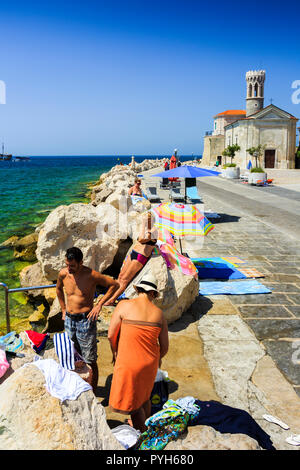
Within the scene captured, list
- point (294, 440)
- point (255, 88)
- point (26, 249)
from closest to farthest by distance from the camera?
point (294, 440) < point (26, 249) < point (255, 88)

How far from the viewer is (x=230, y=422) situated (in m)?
3.28

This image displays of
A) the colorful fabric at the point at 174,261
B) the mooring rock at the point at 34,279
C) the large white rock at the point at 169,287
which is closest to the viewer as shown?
the large white rock at the point at 169,287

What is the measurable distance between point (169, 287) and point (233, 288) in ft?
6.95

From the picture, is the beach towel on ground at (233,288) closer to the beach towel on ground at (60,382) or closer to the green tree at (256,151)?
the beach towel on ground at (60,382)

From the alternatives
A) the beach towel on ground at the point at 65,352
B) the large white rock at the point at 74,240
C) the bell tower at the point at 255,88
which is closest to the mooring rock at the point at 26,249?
the large white rock at the point at 74,240

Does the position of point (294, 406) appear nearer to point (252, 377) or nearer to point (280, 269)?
point (252, 377)

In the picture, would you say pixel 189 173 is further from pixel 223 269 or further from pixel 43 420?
pixel 43 420

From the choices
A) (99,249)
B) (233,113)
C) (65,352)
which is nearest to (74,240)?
(99,249)

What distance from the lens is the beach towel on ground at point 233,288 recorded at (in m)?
7.12

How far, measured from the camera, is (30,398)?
238 centimetres

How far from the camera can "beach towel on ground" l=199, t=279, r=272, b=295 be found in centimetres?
712

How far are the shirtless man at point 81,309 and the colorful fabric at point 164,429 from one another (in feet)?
4.69
